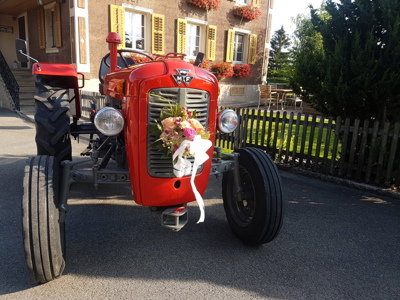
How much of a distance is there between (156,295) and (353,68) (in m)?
3.84

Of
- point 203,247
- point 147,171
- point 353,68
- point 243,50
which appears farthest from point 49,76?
point 243,50

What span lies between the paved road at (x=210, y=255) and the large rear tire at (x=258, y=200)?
0.17 m

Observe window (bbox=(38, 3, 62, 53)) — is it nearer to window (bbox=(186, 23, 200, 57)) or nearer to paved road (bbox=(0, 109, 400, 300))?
window (bbox=(186, 23, 200, 57))

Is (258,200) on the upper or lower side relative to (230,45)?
lower

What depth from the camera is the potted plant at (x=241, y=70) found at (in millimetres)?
15203

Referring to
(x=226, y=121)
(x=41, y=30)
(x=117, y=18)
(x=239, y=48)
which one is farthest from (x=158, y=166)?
(x=239, y=48)

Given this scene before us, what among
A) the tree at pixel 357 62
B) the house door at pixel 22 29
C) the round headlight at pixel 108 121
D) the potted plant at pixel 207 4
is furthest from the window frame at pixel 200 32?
the round headlight at pixel 108 121


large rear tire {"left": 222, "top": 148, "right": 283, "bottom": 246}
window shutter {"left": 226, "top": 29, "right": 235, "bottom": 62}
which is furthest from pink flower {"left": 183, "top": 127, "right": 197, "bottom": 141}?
window shutter {"left": 226, "top": 29, "right": 235, "bottom": 62}

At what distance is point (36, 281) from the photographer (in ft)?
7.47

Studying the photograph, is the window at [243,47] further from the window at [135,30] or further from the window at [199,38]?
the window at [135,30]

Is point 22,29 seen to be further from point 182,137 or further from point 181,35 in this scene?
point 182,137

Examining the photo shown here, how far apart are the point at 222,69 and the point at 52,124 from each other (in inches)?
460

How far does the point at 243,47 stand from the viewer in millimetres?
15766

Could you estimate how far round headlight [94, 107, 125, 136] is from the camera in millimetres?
2295
